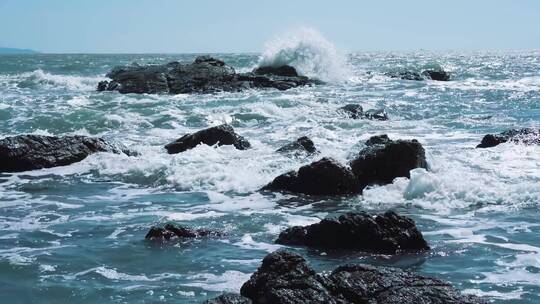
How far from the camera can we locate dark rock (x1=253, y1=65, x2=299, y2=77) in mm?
39269

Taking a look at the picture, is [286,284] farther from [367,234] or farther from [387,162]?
[387,162]

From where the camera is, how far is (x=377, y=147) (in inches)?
454

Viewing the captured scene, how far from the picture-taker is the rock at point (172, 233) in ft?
25.6

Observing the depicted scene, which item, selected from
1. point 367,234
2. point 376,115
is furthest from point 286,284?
point 376,115

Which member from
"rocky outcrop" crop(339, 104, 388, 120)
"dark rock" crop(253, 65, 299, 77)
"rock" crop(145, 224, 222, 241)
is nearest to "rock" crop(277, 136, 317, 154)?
"rock" crop(145, 224, 222, 241)

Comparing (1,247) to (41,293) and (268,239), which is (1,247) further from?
(268,239)

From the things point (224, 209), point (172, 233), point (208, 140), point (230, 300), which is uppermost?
point (230, 300)

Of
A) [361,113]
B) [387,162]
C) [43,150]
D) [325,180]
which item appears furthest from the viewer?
[361,113]

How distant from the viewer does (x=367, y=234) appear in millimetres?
7258

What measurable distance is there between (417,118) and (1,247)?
57.3 ft

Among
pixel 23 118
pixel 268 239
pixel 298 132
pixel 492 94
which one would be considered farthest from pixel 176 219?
pixel 492 94

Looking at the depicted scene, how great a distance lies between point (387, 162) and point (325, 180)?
1.36m

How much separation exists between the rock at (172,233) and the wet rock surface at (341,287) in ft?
9.10

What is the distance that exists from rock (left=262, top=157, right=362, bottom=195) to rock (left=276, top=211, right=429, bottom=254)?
10.3 ft
